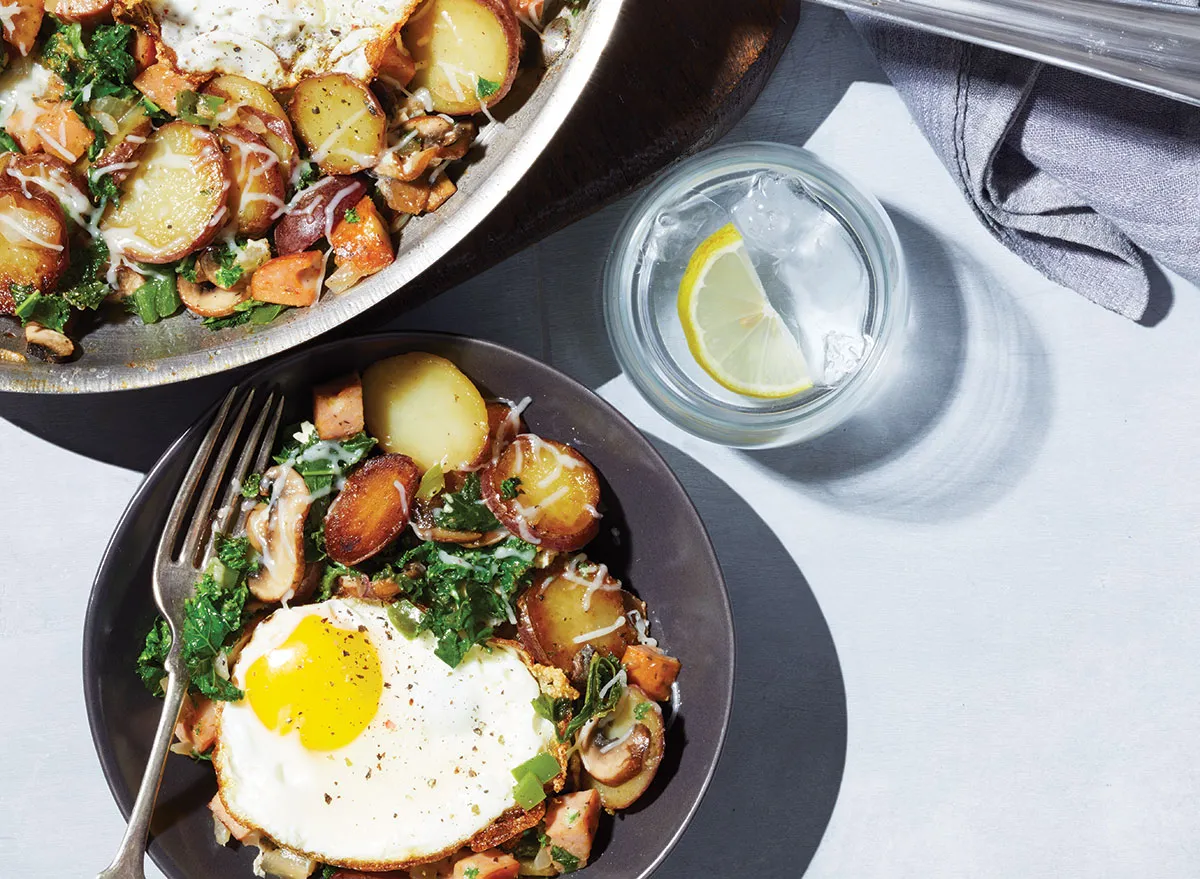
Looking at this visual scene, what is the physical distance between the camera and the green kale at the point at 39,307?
1.67 m

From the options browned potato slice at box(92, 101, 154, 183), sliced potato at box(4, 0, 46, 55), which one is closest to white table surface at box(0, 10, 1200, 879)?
browned potato slice at box(92, 101, 154, 183)

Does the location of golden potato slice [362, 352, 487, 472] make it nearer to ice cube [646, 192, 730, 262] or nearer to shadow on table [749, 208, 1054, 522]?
ice cube [646, 192, 730, 262]

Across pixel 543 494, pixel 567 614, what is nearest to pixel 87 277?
pixel 543 494

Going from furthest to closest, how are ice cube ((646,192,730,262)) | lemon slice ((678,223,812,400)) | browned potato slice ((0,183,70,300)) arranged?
ice cube ((646,192,730,262)), lemon slice ((678,223,812,400)), browned potato slice ((0,183,70,300))

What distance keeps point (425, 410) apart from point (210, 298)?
39 cm

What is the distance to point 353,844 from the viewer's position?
71.2 inches

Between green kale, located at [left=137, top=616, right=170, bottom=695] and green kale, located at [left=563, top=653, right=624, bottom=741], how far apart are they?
700 mm

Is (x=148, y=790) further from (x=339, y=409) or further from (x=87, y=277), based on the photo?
(x=87, y=277)

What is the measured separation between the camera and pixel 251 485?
5.99 ft

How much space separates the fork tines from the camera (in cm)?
178

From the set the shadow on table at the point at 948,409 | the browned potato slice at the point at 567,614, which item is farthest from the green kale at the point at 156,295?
the shadow on table at the point at 948,409

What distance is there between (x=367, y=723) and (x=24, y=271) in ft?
2.97

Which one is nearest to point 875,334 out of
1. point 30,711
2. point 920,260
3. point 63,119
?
point 920,260

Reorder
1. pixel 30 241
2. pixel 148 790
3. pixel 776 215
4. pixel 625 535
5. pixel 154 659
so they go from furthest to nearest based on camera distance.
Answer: pixel 776 215 → pixel 625 535 → pixel 154 659 → pixel 148 790 → pixel 30 241
